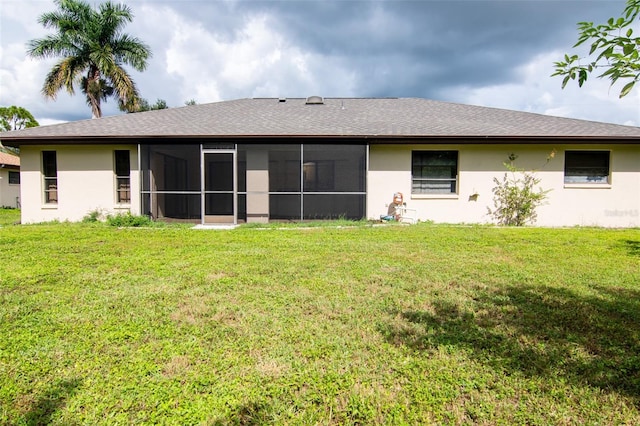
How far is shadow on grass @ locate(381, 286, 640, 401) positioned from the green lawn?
0.06 feet

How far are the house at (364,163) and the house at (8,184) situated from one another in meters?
14.4

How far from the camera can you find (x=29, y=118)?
38.2m

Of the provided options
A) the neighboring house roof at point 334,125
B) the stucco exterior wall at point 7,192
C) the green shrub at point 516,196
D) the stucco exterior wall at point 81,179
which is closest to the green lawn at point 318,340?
the green shrub at point 516,196

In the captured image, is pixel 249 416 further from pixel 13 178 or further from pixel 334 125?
pixel 13 178

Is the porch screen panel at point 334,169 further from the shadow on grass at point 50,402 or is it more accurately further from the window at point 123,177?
the shadow on grass at point 50,402

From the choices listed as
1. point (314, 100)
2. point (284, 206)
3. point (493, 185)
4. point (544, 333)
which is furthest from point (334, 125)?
point (544, 333)

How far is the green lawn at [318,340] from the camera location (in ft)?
6.57

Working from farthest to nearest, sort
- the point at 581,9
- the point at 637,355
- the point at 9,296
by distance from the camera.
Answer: the point at 581,9 < the point at 9,296 < the point at 637,355

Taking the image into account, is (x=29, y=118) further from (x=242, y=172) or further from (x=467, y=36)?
(x=467, y=36)

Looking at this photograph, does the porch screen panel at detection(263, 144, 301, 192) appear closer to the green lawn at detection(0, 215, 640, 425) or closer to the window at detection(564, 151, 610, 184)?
the green lawn at detection(0, 215, 640, 425)

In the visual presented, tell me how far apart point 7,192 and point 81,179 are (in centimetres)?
1627

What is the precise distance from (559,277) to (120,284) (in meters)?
6.14

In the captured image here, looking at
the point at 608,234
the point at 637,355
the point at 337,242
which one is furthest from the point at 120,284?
the point at 608,234

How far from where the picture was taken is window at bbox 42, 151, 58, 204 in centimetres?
1110
